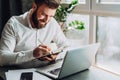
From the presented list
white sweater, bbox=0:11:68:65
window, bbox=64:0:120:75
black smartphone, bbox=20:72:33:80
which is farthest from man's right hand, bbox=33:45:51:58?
window, bbox=64:0:120:75

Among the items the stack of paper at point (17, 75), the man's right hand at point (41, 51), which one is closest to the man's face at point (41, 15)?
the man's right hand at point (41, 51)

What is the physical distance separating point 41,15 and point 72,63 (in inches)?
20.5

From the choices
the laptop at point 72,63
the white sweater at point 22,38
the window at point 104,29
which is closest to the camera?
the laptop at point 72,63

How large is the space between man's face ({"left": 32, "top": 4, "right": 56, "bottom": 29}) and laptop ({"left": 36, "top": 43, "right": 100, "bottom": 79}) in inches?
14.7

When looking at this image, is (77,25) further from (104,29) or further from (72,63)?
(72,63)

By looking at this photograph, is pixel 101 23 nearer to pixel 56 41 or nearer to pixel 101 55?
pixel 101 55

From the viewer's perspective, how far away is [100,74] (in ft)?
4.54

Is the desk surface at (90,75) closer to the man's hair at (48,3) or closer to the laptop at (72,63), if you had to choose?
the laptop at (72,63)

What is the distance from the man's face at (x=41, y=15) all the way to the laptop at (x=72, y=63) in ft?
1.22

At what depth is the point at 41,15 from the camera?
156cm

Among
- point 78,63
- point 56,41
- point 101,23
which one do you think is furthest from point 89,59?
point 101,23

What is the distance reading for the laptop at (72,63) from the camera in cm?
116

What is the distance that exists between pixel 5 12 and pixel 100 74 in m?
1.36

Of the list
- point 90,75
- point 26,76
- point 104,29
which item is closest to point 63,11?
point 104,29
